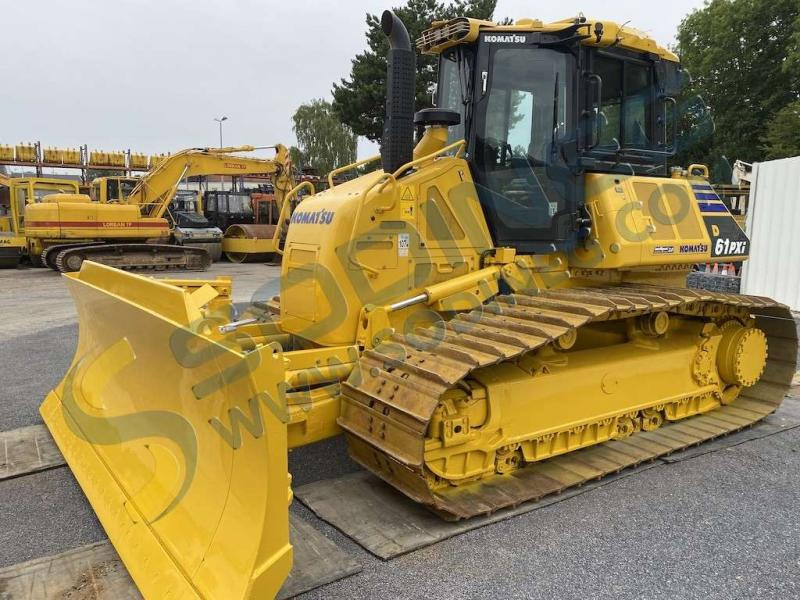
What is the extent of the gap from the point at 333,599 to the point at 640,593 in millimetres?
1404

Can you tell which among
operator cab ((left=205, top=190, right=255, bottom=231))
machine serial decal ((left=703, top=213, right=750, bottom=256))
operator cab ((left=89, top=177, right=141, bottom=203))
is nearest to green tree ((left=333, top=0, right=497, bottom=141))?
operator cab ((left=205, top=190, right=255, bottom=231))

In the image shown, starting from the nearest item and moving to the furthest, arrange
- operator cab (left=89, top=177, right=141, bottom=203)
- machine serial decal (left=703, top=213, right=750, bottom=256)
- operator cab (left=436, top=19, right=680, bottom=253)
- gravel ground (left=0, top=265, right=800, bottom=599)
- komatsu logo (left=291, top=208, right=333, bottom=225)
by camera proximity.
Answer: gravel ground (left=0, top=265, right=800, bottom=599), komatsu logo (left=291, top=208, right=333, bottom=225), operator cab (left=436, top=19, right=680, bottom=253), machine serial decal (left=703, top=213, right=750, bottom=256), operator cab (left=89, top=177, right=141, bottom=203)

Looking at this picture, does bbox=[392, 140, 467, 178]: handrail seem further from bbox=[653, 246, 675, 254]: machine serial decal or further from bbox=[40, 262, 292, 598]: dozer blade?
bbox=[653, 246, 675, 254]: machine serial decal

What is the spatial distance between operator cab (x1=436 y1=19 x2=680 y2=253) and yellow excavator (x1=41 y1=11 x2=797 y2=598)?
15mm

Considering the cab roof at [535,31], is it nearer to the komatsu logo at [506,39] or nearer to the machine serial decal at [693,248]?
the komatsu logo at [506,39]

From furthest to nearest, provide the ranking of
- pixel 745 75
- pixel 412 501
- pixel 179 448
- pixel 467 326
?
pixel 745 75
pixel 467 326
pixel 412 501
pixel 179 448

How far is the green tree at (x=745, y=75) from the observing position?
27812 mm

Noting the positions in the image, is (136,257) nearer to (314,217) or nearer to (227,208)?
(227,208)

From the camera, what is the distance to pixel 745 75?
1147 inches

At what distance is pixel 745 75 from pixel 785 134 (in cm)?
624

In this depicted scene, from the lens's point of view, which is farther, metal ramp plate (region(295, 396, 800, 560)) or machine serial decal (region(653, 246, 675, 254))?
machine serial decal (region(653, 246, 675, 254))

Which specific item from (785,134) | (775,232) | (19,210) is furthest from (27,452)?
(785,134)

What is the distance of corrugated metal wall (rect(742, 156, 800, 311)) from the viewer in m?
9.89

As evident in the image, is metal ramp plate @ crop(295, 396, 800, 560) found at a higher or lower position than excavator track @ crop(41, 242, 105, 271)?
lower
